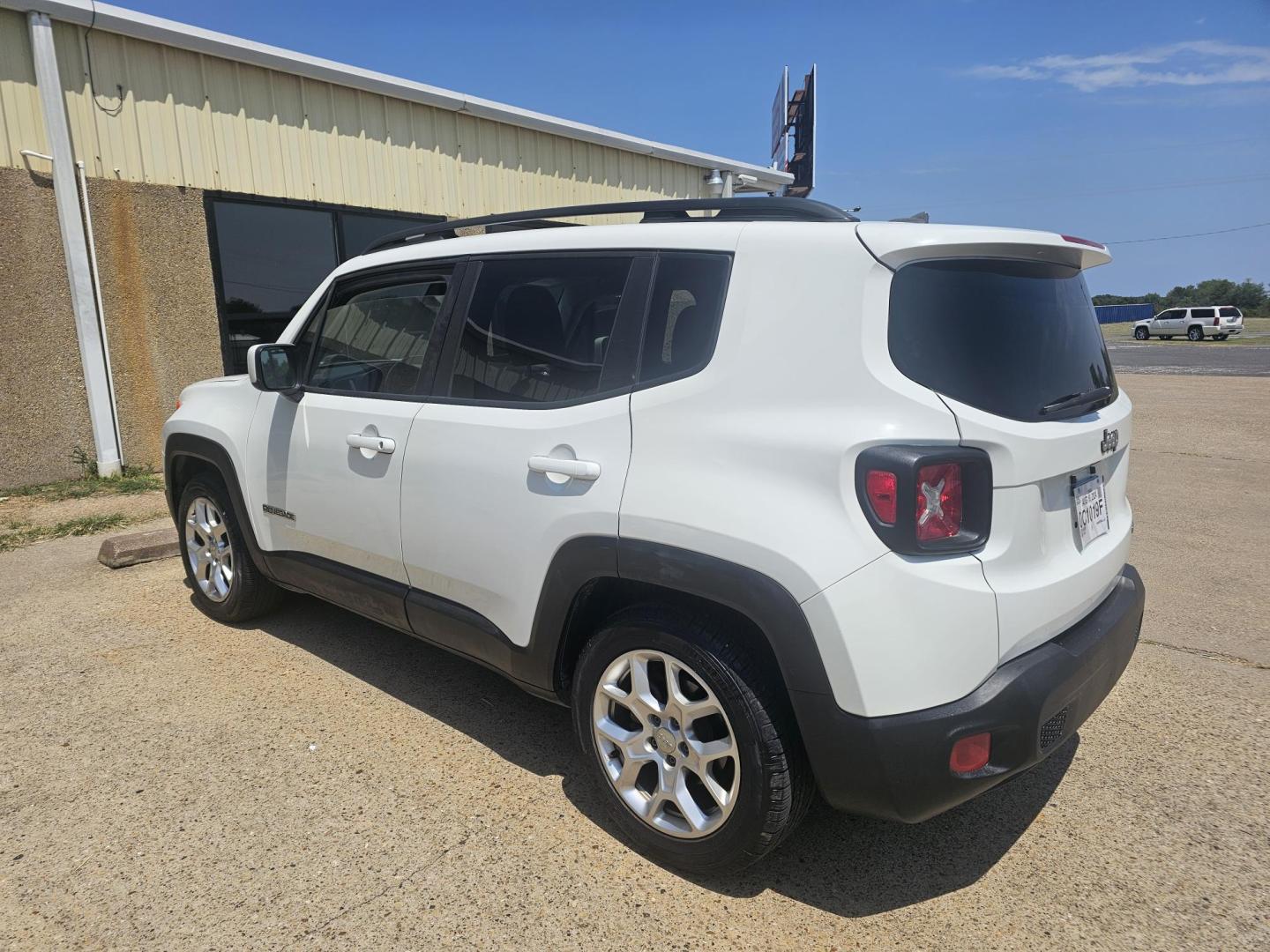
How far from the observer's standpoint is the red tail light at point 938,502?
6.44 feet

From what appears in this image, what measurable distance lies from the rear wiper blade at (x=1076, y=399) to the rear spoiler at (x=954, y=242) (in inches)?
15.9

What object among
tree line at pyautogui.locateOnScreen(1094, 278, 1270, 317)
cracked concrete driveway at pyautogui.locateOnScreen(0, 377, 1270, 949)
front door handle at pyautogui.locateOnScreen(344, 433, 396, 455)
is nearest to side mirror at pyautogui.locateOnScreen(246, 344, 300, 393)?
front door handle at pyautogui.locateOnScreen(344, 433, 396, 455)

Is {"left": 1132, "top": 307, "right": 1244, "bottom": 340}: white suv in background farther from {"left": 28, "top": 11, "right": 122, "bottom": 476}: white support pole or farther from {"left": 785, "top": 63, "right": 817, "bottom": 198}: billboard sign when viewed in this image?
{"left": 28, "top": 11, "right": 122, "bottom": 476}: white support pole

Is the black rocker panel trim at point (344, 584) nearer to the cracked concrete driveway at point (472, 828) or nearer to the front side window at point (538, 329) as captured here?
the cracked concrete driveway at point (472, 828)

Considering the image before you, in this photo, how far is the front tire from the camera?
7.14ft

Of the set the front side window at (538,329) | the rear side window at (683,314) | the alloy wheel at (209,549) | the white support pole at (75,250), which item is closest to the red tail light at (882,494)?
the rear side window at (683,314)

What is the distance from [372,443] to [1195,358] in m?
32.3

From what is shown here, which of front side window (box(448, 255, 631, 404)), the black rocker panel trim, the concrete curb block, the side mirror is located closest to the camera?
front side window (box(448, 255, 631, 404))

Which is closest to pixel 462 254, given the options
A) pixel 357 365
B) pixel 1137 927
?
pixel 357 365

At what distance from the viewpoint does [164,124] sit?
24.1 ft

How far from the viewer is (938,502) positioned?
199 centimetres

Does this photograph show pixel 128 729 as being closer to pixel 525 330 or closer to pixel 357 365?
pixel 357 365

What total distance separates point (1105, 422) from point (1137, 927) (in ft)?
4.52

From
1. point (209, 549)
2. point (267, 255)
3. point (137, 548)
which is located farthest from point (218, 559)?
point (267, 255)
